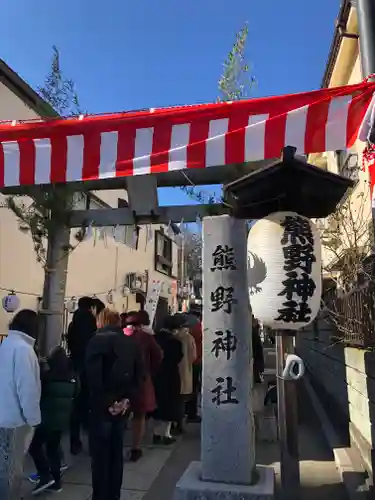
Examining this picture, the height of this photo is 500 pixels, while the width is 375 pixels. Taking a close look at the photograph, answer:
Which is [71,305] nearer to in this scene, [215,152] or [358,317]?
[358,317]

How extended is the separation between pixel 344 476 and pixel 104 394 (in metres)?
3.29

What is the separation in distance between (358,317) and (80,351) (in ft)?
13.5

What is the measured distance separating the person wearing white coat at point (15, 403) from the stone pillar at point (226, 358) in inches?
67.1

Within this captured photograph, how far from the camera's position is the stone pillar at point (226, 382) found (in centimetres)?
425

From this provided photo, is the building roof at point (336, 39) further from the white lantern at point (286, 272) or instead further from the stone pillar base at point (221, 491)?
the stone pillar base at point (221, 491)

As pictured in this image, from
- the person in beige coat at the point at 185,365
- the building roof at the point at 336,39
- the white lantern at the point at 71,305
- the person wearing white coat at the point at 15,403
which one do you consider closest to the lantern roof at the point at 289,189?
the person wearing white coat at the point at 15,403

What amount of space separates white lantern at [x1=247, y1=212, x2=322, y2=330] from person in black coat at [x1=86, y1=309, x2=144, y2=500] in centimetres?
157

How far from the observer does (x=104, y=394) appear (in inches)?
177

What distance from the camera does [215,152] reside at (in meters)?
4.66

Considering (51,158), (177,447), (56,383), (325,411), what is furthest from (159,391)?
(51,158)

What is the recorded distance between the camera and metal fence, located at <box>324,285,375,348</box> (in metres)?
5.15

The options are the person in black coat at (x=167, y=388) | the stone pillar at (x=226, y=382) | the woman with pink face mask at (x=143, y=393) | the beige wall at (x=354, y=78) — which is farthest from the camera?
the beige wall at (x=354, y=78)

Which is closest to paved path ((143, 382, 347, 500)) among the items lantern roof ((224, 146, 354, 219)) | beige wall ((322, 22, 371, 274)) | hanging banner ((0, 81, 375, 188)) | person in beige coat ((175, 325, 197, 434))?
person in beige coat ((175, 325, 197, 434))

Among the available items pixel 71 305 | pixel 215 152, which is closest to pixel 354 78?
pixel 215 152
